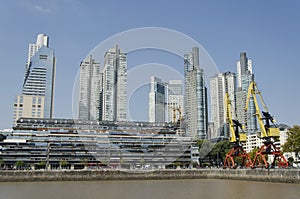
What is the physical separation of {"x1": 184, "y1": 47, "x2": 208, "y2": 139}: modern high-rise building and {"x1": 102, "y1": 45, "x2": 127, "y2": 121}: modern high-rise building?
17.3m

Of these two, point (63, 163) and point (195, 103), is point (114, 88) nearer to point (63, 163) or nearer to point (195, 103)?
point (195, 103)

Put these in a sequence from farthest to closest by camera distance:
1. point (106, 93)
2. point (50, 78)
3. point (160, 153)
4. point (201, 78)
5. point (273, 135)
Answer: point (50, 78), point (106, 93), point (201, 78), point (160, 153), point (273, 135)

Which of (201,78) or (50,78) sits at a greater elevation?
(50,78)

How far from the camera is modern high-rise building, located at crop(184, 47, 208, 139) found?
96.0 metres

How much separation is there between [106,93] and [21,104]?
1627 inches

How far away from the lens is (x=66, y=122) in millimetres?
93188

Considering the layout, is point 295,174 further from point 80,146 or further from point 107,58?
point 107,58

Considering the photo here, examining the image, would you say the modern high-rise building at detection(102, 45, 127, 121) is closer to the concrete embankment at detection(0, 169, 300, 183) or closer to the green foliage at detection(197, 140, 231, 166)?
the green foliage at detection(197, 140, 231, 166)

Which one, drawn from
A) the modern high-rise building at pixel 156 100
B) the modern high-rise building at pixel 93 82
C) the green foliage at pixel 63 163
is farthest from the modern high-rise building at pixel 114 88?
the modern high-rise building at pixel 156 100

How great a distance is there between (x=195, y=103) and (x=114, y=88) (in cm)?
2402

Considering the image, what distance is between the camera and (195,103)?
335 ft

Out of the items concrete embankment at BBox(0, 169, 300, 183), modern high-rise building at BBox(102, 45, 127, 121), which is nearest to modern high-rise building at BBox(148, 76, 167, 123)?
concrete embankment at BBox(0, 169, 300, 183)

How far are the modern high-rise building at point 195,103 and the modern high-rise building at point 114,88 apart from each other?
56.7 ft

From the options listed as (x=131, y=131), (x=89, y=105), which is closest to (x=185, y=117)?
(x=131, y=131)
